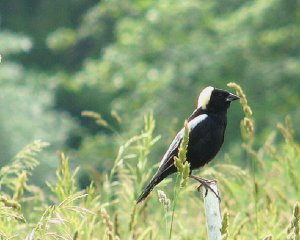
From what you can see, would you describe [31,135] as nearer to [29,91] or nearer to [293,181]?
[29,91]

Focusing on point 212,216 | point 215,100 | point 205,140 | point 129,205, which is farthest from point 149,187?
point 215,100

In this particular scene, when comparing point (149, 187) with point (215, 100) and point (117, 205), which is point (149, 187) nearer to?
point (117, 205)

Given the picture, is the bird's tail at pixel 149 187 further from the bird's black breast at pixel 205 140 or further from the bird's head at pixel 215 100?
the bird's head at pixel 215 100

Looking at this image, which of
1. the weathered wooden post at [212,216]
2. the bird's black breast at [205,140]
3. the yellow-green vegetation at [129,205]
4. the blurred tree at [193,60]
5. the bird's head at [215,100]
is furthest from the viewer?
the blurred tree at [193,60]

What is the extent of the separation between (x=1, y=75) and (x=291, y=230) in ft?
79.2

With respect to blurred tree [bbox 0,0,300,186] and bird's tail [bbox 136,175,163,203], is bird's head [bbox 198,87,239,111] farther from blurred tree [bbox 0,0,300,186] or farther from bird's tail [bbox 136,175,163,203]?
blurred tree [bbox 0,0,300,186]

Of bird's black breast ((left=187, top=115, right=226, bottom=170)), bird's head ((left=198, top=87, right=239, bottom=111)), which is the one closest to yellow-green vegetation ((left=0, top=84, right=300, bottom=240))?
bird's black breast ((left=187, top=115, right=226, bottom=170))

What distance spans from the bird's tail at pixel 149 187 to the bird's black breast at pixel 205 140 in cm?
50

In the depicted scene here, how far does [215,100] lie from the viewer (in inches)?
191

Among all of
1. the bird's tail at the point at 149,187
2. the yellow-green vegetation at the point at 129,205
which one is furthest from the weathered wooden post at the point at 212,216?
the bird's tail at the point at 149,187

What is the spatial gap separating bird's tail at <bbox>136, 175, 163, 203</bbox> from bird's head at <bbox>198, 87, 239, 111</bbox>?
28.5 inches

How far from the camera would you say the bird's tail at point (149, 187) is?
4004mm

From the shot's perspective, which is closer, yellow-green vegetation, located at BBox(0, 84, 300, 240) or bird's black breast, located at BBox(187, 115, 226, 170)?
yellow-green vegetation, located at BBox(0, 84, 300, 240)

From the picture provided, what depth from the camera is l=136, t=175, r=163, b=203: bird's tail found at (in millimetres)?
4004
